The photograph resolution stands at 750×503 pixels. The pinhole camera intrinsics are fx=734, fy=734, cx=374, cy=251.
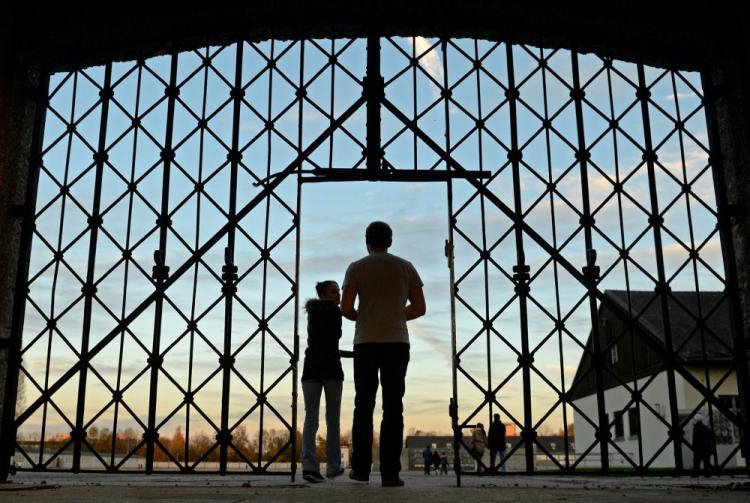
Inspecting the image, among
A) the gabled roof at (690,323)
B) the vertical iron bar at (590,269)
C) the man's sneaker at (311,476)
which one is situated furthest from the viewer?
the gabled roof at (690,323)

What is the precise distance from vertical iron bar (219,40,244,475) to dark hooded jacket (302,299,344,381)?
1.09 meters

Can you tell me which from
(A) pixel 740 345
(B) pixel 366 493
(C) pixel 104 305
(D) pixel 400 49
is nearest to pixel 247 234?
(C) pixel 104 305

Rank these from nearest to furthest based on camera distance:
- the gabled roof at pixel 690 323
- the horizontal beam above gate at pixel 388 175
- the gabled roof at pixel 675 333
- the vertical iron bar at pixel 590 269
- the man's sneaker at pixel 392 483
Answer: the man's sneaker at pixel 392 483
the horizontal beam above gate at pixel 388 175
the vertical iron bar at pixel 590 269
the gabled roof at pixel 675 333
the gabled roof at pixel 690 323

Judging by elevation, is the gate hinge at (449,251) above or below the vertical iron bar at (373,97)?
below

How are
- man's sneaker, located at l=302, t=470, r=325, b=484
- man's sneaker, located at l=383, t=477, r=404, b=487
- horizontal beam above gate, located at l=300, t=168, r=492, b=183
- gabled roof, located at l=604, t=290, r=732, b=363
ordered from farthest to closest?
gabled roof, located at l=604, t=290, r=732, b=363
horizontal beam above gate, located at l=300, t=168, r=492, b=183
man's sneaker, located at l=302, t=470, r=325, b=484
man's sneaker, located at l=383, t=477, r=404, b=487

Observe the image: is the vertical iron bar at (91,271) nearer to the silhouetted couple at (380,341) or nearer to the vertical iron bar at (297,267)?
the vertical iron bar at (297,267)

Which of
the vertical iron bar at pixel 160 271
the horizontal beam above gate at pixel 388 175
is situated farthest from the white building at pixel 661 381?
the vertical iron bar at pixel 160 271

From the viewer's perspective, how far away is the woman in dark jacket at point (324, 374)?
439 cm

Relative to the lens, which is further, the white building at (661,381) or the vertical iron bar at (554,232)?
the white building at (661,381)

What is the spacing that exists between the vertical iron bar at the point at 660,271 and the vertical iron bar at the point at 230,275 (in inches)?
124

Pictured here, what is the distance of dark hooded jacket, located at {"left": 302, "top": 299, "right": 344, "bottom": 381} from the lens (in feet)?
14.4

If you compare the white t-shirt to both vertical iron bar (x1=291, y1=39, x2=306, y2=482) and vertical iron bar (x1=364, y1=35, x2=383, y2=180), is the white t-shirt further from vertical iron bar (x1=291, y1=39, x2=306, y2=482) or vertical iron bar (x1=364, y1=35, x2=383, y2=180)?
vertical iron bar (x1=364, y1=35, x2=383, y2=180)

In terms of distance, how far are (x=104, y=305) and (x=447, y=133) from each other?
294 cm

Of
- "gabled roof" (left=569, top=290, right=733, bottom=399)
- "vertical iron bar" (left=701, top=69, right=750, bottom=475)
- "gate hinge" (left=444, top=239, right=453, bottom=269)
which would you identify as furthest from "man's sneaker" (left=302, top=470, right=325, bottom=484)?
"gabled roof" (left=569, top=290, right=733, bottom=399)
